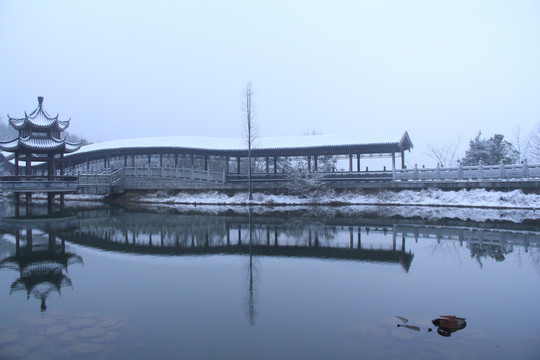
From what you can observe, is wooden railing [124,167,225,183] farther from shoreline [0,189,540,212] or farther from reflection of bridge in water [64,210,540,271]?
reflection of bridge in water [64,210,540,271]

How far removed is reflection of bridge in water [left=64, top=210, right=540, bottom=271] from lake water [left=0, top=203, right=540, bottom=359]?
0.11 metres

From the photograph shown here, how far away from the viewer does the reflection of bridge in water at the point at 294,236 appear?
1279 cm

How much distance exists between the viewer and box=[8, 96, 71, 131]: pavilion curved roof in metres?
28.9

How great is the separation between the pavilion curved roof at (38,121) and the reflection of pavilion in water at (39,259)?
1180 cm

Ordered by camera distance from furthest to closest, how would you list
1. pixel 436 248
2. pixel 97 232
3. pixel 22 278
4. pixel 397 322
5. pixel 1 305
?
1. pixel 97 232
2. pixel 436 248
3. pixel 22 278
4. pixel 1 305
5. pixel 397 322

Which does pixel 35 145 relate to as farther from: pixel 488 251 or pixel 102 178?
pixel 488 251

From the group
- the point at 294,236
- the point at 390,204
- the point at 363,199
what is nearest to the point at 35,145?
the point at 294,236

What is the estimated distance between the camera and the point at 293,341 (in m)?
6.09

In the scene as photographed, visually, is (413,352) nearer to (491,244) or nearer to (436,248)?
(436,248)

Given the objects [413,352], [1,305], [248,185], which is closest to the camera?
[413,352]

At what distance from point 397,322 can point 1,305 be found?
7.61 metres

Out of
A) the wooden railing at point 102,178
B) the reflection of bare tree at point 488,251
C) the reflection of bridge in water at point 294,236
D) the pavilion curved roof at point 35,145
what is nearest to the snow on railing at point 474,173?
the reflection of bridge in water at point 294,236

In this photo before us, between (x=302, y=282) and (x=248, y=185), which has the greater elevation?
(x=248, y=185)

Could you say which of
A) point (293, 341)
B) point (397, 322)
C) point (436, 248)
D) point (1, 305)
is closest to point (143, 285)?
point (1, 305)
